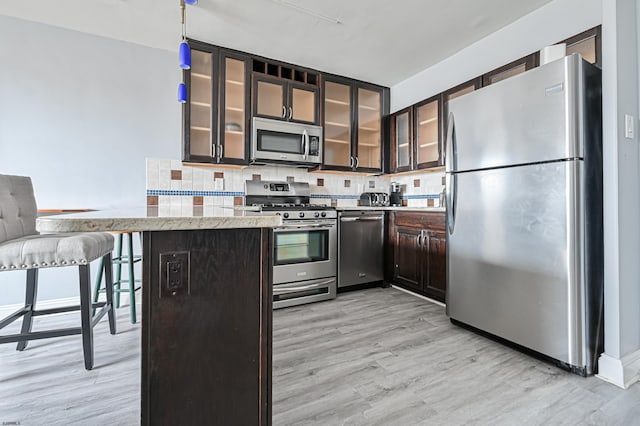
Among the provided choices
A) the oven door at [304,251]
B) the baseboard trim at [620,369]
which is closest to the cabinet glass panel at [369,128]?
the oven door at [304,251]

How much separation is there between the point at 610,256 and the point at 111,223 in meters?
2.21

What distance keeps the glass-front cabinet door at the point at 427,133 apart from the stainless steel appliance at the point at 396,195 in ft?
1.75

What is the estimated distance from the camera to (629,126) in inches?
64.3

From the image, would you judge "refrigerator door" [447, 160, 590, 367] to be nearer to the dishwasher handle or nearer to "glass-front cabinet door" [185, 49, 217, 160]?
the dishwasher handle

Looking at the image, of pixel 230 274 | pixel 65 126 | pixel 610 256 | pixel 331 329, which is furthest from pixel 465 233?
pixel 65 126

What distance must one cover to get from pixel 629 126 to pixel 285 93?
2663mm

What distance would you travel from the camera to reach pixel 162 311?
0.80 meters

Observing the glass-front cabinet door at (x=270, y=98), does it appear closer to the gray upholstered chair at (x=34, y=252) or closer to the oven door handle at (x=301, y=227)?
the oven door handle at (x=301, y=227)

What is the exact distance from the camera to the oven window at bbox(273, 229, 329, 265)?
277 cm

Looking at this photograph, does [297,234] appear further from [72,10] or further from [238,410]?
[72,10]

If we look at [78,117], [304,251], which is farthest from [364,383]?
[78,117]

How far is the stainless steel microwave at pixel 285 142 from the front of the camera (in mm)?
2973

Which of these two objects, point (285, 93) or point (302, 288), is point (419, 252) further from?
point (285, 93)

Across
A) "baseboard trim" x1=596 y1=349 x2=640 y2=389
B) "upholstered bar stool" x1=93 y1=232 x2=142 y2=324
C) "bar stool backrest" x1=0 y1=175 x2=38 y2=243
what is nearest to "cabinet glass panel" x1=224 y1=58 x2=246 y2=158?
"upholstered bar stool" x1=93 y1=232 x2=142 y2=324
